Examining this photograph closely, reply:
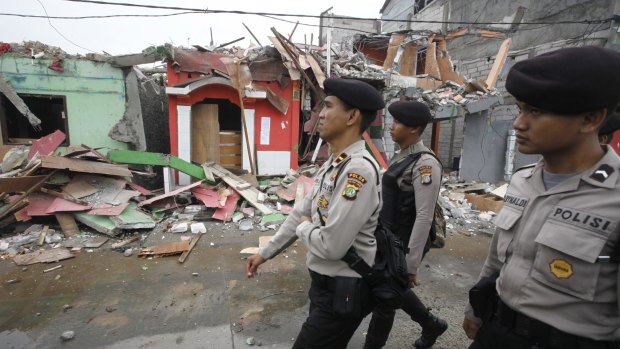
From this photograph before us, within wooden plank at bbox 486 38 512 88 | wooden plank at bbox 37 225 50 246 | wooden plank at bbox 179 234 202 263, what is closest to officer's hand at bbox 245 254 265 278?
wooden plank at bbox 179 234 202 263

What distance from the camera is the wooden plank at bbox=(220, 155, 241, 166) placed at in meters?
8.41

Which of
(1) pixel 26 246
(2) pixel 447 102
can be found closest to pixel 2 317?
(1) pixel 26 246

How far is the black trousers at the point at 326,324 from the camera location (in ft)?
4.71

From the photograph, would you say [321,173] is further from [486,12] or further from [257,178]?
[486,12]

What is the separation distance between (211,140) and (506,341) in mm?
7989

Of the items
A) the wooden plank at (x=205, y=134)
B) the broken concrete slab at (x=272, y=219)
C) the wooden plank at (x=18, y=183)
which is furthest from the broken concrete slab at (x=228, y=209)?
the wooden plank at (x=18, y=183)

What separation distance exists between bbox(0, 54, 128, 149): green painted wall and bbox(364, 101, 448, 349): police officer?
8.15 meters

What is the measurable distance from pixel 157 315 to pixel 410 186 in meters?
2.73

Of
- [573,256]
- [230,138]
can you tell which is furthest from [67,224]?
[573,256]

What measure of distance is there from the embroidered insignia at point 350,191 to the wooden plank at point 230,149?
7440 millimetres

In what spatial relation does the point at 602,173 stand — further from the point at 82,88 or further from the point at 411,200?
the point at 82,88

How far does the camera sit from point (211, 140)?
820 centimetres

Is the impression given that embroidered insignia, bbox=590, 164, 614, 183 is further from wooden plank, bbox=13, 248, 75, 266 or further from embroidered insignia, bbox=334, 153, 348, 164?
wooden plank, bbox=13, 248, 75, 266

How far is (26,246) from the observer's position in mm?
4680
